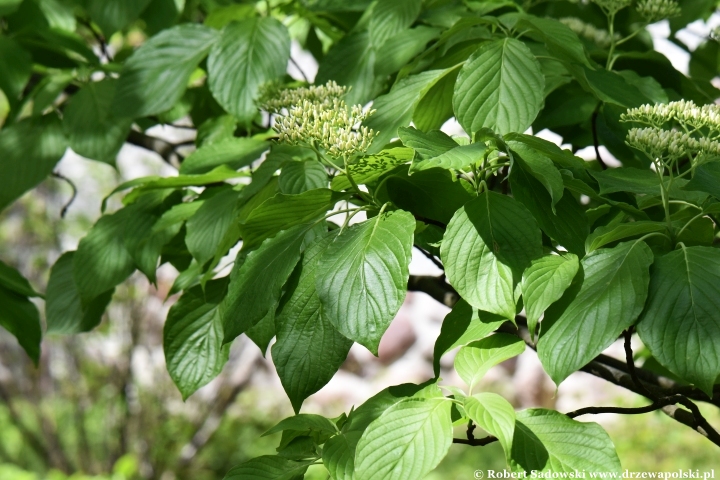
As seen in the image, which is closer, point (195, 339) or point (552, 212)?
point (552, 212)

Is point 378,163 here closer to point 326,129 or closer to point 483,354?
point 326,129

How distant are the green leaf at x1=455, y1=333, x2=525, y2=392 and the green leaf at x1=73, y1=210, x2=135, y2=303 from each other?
2.09 ft

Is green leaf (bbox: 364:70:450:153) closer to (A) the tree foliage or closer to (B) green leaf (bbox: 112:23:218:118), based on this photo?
(A) the tree foliage

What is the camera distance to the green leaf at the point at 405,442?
693 millimetres

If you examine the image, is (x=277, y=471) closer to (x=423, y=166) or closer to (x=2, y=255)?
(x=423, y=166)

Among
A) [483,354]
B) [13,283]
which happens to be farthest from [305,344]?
[13,283]

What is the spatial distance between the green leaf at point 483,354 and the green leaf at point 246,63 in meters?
0.58

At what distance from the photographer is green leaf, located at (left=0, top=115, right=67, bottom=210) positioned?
4.54 ft

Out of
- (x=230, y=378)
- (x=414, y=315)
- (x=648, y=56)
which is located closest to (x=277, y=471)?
(x=648, y=56)

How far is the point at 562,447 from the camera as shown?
2.36ft

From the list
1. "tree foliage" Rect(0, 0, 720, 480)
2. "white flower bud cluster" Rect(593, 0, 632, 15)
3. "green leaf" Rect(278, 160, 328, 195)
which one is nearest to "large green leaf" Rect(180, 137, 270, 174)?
"tree foliage" Rect(0, 0, 720, 480)

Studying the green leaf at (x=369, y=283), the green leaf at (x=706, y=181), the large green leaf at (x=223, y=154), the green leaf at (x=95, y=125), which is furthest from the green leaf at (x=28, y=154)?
the green leaf at (x=706, y=181)

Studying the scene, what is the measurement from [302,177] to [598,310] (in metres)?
0.39

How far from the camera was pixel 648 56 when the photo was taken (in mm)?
1212
